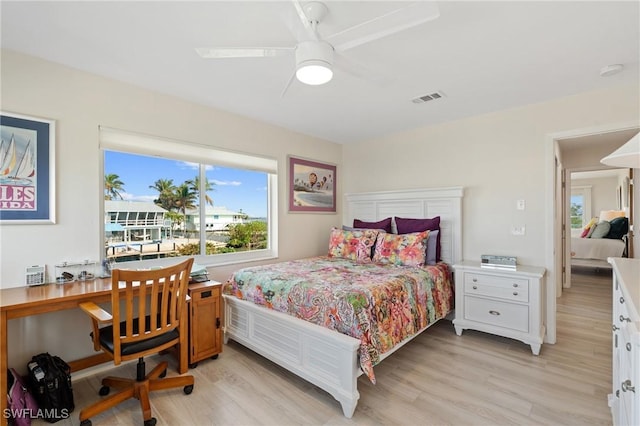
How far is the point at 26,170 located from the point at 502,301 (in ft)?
13.5

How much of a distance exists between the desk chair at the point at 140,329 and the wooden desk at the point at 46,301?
0.08 metres

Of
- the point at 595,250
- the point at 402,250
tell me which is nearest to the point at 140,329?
the point at 402,250

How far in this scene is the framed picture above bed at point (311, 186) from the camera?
4.01m

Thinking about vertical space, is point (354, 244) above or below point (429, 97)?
below

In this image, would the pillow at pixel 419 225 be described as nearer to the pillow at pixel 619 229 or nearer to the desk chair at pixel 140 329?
the desk chair at pixel 140 329

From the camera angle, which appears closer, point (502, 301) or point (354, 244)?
point (502, 301)

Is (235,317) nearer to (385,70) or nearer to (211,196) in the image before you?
(211,196)

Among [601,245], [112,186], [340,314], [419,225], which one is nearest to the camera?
[340,314]

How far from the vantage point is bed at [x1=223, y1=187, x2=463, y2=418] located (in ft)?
6.48

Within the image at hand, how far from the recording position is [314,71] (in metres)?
1.67

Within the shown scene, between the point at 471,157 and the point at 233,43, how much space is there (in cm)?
282

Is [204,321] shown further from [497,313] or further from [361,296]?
[497,313]

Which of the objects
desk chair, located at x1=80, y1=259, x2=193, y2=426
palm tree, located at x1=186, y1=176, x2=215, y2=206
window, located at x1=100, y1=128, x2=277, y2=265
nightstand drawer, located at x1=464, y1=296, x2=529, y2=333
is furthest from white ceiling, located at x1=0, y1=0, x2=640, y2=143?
nightstand drawer, located at x1=464, y1=296, x2=529, y2=333

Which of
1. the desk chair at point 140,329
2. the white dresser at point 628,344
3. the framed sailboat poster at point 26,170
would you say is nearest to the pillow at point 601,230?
the white dresser at point 628,344
